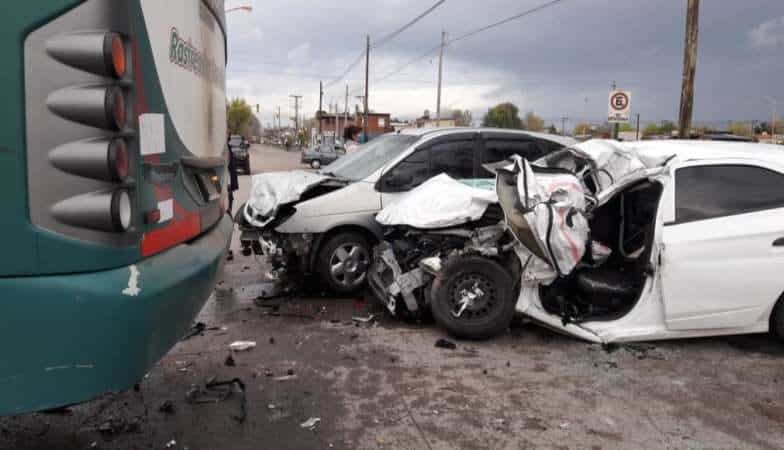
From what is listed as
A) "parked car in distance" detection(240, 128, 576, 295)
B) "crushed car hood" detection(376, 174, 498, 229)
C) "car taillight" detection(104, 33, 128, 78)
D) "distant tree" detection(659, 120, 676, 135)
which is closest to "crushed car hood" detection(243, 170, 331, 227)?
"parked car in distance" detection(240, 128, 576, 295)

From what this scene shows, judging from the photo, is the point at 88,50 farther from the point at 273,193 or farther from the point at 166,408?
the point at 273,193

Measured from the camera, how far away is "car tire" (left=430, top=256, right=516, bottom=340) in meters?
5.59

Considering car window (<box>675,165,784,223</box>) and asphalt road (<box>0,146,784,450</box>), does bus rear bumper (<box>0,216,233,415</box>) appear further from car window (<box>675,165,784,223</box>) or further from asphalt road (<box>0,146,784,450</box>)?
car window (<box>675,165,784,223</box>)

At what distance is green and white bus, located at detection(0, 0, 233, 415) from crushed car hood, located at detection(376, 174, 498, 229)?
12.0ft

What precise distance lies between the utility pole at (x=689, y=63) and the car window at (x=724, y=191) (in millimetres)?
9030

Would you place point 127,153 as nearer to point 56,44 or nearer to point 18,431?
point 56,44

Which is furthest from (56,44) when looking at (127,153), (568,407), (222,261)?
(568,407)

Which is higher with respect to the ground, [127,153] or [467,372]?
[127,153]

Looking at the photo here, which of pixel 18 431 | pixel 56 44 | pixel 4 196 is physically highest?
pixel 56 44

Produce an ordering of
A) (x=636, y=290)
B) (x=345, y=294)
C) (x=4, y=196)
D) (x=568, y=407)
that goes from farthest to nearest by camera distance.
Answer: (x=345, y=294)
(x=636, y=290)
(x=568, y=407)
(x=4, y=196)

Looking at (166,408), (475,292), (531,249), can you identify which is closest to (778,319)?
(531,249)

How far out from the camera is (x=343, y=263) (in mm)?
7027

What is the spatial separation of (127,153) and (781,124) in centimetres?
8854

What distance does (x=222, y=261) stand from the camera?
363 cm
